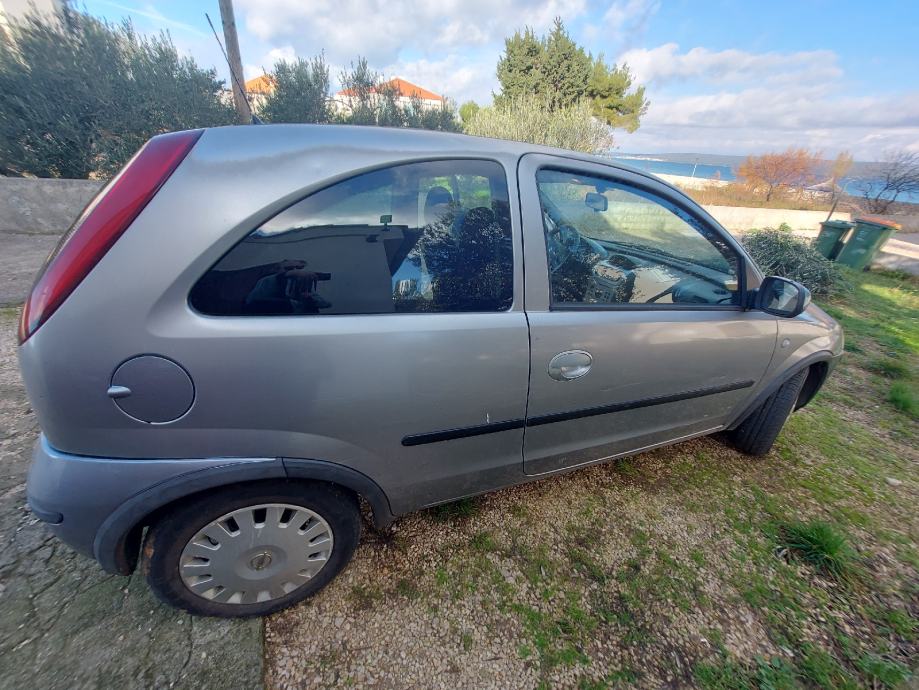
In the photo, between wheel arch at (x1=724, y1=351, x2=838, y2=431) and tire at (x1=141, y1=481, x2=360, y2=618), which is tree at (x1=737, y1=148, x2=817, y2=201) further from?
tire at (x1=141, y1=481, x2=360, y2=618)

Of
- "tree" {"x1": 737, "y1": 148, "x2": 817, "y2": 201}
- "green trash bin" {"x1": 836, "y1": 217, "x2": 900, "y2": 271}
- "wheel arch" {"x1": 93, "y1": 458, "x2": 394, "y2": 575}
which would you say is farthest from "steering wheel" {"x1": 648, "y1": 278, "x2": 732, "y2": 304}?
"tree" {"x1": 737, "y1": 148, "x2": 817, "y2": 201}

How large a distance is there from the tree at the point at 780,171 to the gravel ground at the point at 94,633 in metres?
22.3

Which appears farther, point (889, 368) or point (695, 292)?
point (889, 368)

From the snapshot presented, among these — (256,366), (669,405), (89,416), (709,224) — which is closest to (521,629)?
(669,405)

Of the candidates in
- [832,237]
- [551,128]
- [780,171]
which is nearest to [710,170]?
[780,171]

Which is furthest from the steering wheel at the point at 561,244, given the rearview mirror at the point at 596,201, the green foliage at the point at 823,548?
the green foliage at the point at 823,548

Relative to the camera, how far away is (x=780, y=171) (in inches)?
682

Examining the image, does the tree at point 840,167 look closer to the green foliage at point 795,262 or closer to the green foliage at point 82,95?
the green foliage at point 795,262

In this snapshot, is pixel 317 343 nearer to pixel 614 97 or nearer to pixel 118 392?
pixel 118 392

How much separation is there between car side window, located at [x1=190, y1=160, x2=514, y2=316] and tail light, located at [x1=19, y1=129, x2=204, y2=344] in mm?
262

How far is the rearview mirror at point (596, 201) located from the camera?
70.2 inches

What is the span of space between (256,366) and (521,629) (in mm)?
1380

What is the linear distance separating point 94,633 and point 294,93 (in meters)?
11.8

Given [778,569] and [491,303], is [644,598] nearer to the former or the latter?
[778,569]
